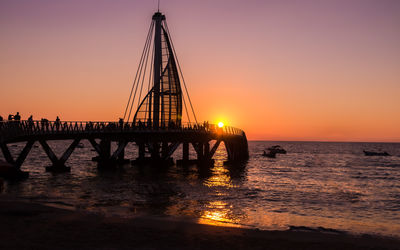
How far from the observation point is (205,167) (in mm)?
55938

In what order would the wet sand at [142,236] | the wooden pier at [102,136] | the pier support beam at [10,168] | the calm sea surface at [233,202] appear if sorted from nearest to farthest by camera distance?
the wet sand at [142,236]
the calm sea surface at [233,202]
the pier support beam at [10,168]
the wooden pier at [102,136]

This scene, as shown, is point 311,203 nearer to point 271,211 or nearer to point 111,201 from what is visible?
point 271,211

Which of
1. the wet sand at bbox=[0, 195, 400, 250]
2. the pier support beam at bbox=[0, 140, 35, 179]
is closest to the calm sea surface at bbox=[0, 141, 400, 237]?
the pier support beam at bbox=[0, 140, 35, 179]

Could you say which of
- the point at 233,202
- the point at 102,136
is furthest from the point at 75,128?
the point at 233,202

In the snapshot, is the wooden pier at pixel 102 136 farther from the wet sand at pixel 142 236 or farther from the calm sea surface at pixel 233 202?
the wet sand at pixel 142 236

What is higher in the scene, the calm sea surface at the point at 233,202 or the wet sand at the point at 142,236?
the wet sand at the point at 142,236

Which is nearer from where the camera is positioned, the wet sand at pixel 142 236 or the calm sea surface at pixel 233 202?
the wet sand at pixel 142 236

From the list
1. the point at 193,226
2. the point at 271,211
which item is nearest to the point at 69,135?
the point at 271,211

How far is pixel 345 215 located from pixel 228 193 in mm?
10125

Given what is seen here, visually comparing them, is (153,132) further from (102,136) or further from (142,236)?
(142,236)

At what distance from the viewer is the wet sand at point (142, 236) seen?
1204 centimetres

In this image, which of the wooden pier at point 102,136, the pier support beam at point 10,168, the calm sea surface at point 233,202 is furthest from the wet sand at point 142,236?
the wooden pier at point 102,136

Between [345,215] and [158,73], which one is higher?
[158,73]

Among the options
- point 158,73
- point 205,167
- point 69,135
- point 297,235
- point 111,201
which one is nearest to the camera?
point 297,235
